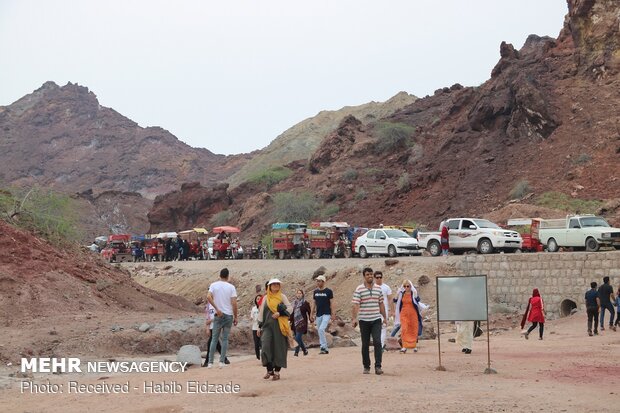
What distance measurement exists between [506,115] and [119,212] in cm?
7431

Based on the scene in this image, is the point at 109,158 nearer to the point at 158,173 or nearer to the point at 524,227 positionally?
the point at 158,173

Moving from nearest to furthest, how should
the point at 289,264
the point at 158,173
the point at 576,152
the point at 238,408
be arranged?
the point at 238,408
the point at 289,264
the point at 576,152
the point at 158,173

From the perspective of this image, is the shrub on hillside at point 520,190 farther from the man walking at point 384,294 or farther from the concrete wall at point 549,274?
the man walking at point 384,294

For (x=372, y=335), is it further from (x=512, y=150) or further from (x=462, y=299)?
(x=512, y=150)

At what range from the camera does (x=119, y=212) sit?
4793 inches

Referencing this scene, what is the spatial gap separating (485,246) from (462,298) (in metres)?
19.3

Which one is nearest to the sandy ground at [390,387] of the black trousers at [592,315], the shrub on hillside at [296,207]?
the black trousers at [592,315]

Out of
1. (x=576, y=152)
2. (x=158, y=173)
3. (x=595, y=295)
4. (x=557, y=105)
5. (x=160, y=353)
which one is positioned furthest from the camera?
(x=158, y=173)

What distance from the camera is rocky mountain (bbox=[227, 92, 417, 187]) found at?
127 metres

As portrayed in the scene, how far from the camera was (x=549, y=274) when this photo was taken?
89.4ft

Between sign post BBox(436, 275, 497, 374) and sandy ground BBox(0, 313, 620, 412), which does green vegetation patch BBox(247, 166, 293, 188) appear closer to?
sandy ground BBox(0, 313, 620, 412)

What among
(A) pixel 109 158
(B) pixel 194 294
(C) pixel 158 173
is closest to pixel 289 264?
(B) pixel 194 294

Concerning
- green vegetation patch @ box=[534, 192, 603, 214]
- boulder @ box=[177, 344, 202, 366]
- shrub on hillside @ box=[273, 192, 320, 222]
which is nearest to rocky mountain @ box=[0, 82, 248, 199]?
shrub on hillside @ box=[273, 192, 320, 222]

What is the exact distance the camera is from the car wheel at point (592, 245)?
3075 cm
